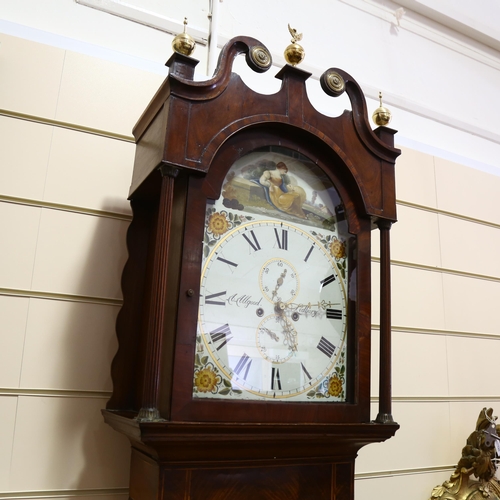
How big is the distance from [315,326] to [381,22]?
1180 millimetres

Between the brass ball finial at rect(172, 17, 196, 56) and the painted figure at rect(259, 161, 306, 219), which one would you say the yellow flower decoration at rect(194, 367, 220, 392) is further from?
the brass ball finial at rect(172, 17, 196, 56)

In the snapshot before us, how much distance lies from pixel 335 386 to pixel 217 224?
355mm

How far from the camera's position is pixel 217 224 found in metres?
0.94

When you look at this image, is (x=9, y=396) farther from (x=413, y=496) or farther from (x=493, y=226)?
(x=493, y=226)

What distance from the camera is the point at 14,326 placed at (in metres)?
1.04

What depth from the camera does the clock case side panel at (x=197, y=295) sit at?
0.85 metres

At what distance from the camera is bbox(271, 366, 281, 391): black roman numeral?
93cm

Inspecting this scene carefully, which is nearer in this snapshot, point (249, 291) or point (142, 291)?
point (249, 291)

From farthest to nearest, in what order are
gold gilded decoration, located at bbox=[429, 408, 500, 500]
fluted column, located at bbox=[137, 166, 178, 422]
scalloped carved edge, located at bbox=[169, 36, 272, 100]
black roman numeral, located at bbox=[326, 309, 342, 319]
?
gold gilded decoration, located at bbox=[429, 408, 500, 500]
black roman numeral, located at bbox=[326, 309, 342, 319]
scalloped carved edge, located at bbox=[169, 36, 272, 100]
fluted column, located at bbox=[137, 166, 178, 422]

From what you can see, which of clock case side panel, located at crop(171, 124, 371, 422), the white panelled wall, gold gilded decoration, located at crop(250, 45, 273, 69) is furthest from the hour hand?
gold gilded decoration, located at crop(250, 45, 273, 69)

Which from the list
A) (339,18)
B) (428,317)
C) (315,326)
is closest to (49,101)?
(315,326)

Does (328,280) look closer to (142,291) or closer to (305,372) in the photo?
(305,372)

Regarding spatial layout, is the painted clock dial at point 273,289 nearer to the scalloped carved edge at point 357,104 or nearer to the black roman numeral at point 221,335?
the black roman numeral at point 221,335

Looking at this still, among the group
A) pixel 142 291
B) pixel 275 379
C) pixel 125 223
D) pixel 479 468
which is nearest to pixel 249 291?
pixel 275 379
